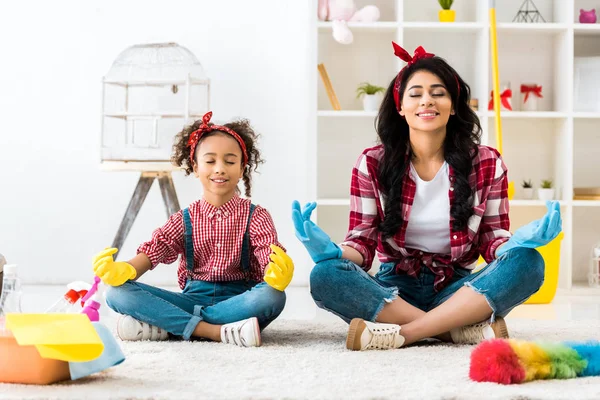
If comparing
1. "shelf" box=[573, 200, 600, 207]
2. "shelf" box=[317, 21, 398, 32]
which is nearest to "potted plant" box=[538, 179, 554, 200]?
"shelf" box=[573, 200, 600, 207]

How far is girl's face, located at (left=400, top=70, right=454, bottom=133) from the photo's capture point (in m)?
1.76

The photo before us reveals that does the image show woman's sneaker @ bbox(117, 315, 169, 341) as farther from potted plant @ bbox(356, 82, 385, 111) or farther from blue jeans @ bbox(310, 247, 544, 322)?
potted plant @ bbox(356, 82, 385, 111)

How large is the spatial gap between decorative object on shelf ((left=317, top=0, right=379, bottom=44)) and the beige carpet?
61.3 inches

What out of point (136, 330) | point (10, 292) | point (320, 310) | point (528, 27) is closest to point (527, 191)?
point (528, 27)

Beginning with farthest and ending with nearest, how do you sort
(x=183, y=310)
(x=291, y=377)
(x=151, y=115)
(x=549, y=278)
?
1. (x=151, y=115)
2. (x=549, y=278)
3. (x=183, y=310)
4. (x=291, y=377)

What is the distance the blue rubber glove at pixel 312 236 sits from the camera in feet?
5.19

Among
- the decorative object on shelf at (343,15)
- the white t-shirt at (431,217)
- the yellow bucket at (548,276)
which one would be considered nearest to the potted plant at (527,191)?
the yellow bucket at (548,276)

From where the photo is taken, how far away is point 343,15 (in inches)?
117

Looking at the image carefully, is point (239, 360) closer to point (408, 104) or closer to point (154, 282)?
point (408, 104)

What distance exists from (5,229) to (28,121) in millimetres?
452

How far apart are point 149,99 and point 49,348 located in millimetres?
2100

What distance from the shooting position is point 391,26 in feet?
9.79

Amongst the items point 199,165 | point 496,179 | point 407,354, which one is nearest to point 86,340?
point 407,354

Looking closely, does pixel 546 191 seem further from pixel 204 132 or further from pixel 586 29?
pixel 204 132
